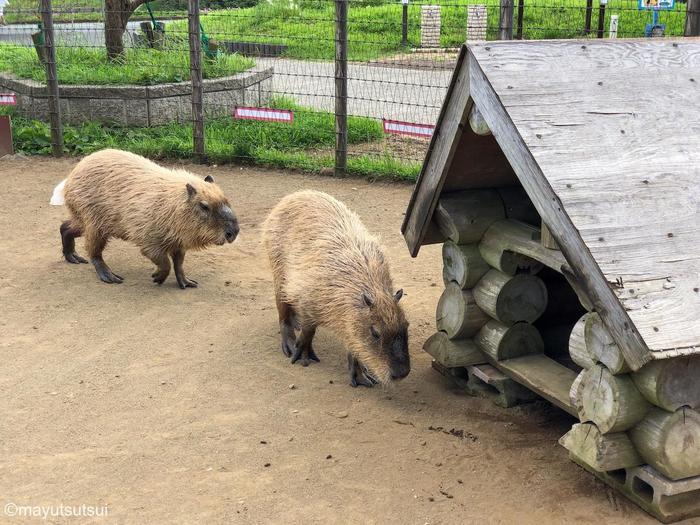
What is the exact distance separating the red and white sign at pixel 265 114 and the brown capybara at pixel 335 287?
15.6 feet

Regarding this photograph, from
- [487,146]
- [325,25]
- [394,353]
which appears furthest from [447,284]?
[325,25]

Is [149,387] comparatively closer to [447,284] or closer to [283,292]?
[283,292]

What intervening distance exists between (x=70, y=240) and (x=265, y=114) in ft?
13.0

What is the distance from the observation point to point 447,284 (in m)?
5.05

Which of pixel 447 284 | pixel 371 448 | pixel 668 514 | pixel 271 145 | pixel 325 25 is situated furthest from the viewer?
pixel 325 25

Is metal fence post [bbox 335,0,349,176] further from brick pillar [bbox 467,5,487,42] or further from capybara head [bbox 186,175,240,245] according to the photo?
brick pillar [bbox 467,5,487,42]

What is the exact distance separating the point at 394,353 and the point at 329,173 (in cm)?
523

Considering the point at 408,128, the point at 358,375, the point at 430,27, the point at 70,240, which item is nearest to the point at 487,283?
the point at 358,375

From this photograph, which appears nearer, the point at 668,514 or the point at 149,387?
the point at 668,514

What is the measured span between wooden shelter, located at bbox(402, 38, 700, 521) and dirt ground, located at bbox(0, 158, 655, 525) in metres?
0.37

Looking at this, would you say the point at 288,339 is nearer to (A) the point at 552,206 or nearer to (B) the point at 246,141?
(A) the point at 552,206

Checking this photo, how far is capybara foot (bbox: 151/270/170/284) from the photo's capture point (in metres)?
6.59

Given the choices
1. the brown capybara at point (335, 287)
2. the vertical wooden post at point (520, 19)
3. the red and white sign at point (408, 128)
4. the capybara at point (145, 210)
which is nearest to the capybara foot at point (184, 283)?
the capybara at point (145, 210)

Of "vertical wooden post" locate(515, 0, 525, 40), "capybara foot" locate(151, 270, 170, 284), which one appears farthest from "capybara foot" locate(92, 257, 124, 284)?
"vertical wooden post" locate(515, 0, 525, 40)
